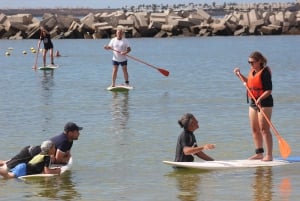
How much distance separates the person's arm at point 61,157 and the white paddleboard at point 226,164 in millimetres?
1261

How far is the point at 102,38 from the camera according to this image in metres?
66.1

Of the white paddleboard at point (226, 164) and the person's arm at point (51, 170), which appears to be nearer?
the person's arm at point (51, 170)

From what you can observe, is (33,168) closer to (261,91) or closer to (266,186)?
(266,186)

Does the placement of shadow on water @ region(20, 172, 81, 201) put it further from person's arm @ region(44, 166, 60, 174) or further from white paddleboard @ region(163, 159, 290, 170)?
white paddleboard @ region(163, 159, 290, 170)

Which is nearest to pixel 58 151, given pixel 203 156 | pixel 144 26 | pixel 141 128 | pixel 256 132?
pixel 203 156

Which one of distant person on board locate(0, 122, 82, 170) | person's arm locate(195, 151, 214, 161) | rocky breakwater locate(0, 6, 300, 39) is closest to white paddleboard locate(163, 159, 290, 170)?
person's arm locate(195, 151, 214, 161)

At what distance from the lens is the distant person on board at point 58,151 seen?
37.0 ft

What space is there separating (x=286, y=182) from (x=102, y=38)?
55.7 m

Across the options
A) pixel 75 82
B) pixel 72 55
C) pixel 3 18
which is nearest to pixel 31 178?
pixel 75 82

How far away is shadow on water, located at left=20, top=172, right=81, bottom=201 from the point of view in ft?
34.0

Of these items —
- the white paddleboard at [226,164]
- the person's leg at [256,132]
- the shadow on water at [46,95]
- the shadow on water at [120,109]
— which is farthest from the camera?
the shadow on water at [46,95]

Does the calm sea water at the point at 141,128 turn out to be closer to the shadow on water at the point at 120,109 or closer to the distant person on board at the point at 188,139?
the shadow on water at the point at 120,109

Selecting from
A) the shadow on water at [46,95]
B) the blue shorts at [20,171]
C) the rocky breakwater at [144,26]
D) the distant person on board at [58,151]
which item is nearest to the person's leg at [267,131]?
the distant person on board at [58,151]

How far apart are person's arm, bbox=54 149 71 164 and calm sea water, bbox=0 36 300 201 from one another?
217mm
